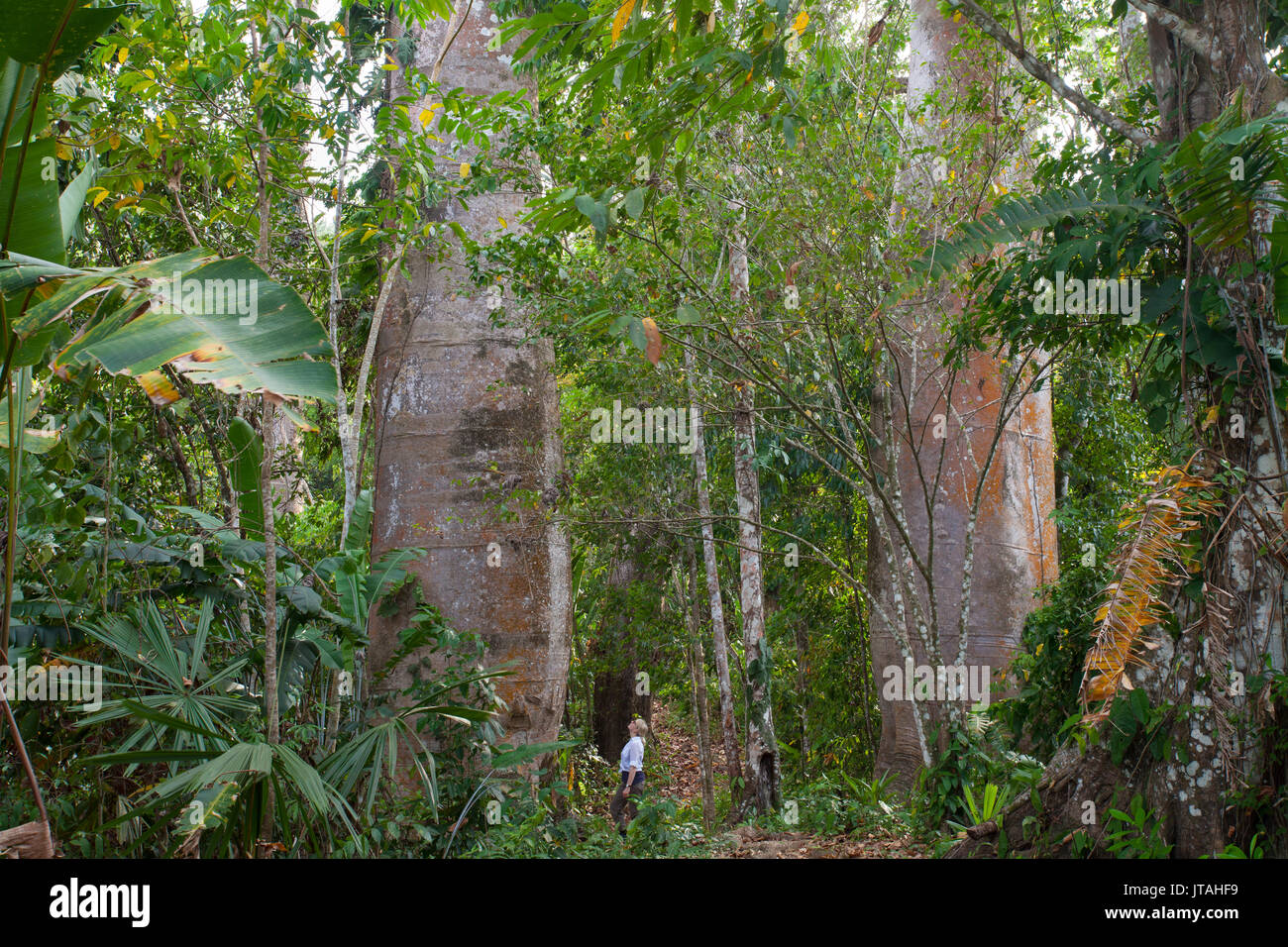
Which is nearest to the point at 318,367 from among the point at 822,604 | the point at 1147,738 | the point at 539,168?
the point at 1147,738

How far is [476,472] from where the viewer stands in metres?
6.35

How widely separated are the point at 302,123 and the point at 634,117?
2133 mm

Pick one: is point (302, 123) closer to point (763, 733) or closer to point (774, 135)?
point (774, 135)

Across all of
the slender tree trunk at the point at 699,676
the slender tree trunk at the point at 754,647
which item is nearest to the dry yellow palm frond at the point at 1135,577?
the slender tree trunk at the point at 754,647

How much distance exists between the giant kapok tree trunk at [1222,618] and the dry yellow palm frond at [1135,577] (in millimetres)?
167

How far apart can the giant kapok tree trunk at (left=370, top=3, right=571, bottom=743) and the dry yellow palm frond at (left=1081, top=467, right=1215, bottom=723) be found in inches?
152

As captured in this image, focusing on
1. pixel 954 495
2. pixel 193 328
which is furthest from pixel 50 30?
pixel 954 495

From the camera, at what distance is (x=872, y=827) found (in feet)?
19.6

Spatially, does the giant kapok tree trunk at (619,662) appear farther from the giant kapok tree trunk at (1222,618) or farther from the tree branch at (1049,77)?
the tree branch at (1049,77)

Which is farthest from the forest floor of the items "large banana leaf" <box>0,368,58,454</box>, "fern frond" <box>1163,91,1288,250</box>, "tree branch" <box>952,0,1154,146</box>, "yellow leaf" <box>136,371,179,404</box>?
"yellow leaf" <box>136,371,179,404</box>

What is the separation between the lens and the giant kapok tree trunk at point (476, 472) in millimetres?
6199

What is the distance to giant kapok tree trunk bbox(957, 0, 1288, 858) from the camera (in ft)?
11.1

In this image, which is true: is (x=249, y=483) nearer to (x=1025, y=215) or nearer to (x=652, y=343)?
(x=652, y=343)
